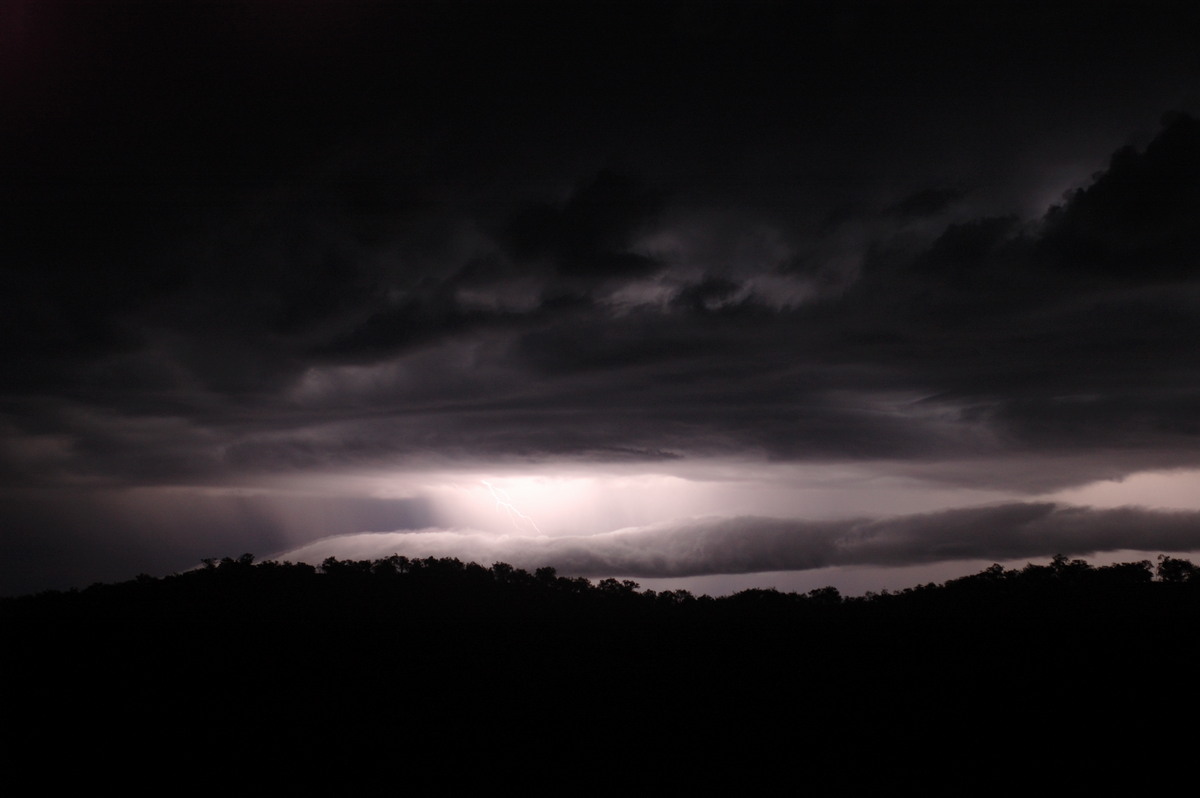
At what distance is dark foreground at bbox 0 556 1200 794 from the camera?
57.2 m

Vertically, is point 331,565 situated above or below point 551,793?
above

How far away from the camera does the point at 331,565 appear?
134250 millimetres

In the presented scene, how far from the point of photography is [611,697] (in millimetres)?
71938

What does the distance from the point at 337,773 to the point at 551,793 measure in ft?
58.0

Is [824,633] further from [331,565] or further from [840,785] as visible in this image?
[331,565]

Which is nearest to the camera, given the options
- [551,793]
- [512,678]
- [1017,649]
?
[551,793]

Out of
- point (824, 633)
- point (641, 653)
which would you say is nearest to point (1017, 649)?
point (824, 633)

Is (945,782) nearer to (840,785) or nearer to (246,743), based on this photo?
(840,785)

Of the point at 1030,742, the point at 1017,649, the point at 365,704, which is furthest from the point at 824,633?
the point at 365,704

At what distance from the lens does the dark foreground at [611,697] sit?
188 ft

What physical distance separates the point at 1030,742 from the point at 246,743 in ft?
212

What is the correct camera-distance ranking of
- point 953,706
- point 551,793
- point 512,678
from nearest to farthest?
point 551,793 < point 953,706 < point 512,678

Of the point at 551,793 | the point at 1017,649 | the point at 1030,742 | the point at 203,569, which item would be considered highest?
the point at 203,569

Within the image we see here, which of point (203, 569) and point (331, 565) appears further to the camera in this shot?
point (331, 565)
